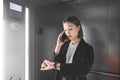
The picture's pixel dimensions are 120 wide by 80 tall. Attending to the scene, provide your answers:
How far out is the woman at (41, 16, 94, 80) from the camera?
123cm

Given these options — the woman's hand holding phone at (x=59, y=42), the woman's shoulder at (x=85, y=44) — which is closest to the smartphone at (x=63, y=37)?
the woman's hand holding phone at (x=59, y=42)

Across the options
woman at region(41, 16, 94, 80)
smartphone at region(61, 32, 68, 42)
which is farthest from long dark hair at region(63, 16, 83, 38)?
smartphone at region(61, 32, 68, 42)

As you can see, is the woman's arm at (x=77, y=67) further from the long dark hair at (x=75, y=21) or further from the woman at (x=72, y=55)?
the long dark hair at (x=75, y=21)

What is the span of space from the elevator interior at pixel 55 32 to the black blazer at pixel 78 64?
0.05 meters

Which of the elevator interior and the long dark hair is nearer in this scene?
the elevator interior

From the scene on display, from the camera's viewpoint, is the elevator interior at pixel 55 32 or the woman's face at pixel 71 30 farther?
the woman's face at pixel 71 30

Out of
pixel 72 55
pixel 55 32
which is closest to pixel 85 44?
pixel 72 55

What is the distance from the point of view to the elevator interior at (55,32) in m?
1.14

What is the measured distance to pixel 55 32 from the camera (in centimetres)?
135

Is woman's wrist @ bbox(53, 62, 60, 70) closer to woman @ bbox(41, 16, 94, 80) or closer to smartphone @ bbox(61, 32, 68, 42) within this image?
woman @ bbox(41, 16, 94, 80)

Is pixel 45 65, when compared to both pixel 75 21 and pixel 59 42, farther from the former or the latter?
pixel 75 21

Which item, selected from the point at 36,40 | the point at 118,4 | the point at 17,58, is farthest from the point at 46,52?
the point at 118,4

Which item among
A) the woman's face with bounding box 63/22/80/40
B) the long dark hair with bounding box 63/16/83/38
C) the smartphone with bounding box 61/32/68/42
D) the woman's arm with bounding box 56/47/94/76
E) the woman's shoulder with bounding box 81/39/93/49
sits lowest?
the woman's arm with bounding box 56/47/94/76

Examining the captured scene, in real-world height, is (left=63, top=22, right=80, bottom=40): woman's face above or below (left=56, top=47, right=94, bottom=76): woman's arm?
above
